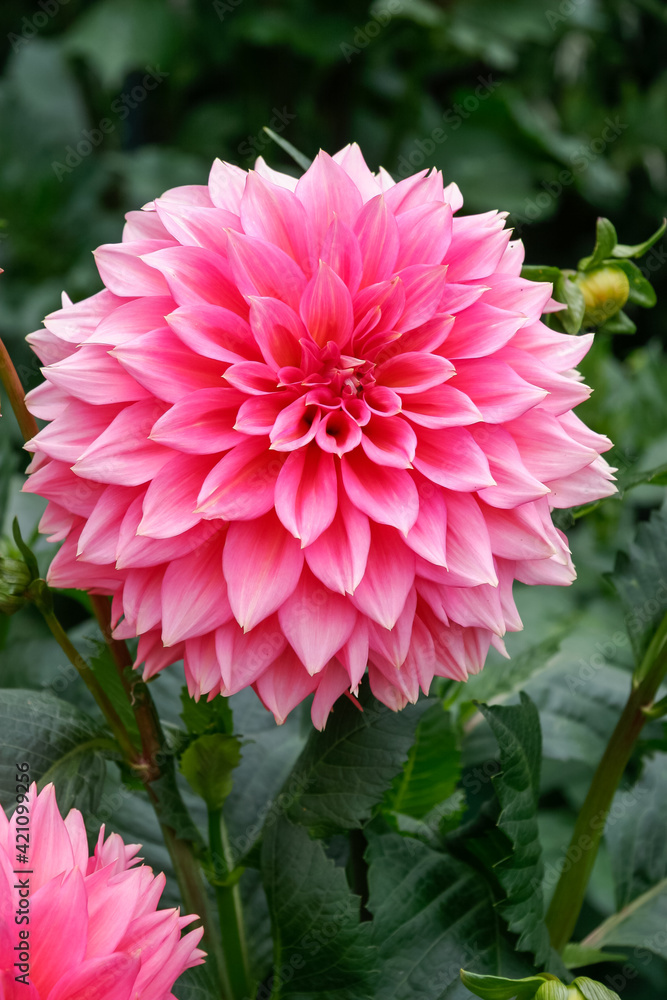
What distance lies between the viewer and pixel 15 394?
1.20ft

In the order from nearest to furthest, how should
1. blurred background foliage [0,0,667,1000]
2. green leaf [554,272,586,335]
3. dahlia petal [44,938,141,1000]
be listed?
dahlia petal [44,938,141,1000] < green leaf [554,272,586,335] < blurred background foliage [0,0,667,1000]

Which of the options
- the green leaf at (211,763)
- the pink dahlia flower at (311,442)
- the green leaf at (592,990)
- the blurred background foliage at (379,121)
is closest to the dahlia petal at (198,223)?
the pink dahlia flower at (311,442)

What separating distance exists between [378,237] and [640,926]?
419 millimetres

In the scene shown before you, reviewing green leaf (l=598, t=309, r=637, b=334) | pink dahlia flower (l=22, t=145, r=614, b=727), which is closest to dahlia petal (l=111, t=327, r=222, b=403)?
pink dahlia flower (l=22, t=145, r=614, b=727)

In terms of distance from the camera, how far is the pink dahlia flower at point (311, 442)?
0.33 meters

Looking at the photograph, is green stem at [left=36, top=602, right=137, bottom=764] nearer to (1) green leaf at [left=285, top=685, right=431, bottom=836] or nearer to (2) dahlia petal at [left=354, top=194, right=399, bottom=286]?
(1) green leaf at [left=285, top=685, right=431, bottom=836]

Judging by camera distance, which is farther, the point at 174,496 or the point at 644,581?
the point at 644,581

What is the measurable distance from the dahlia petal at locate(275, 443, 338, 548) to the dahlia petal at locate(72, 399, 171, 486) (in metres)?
0.05

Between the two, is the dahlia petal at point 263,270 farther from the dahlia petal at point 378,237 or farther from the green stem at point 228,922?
the green stem at point 228,922

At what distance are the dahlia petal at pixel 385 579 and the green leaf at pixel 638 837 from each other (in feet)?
1.06

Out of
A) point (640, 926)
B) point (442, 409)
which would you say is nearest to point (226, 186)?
point (442, 409)

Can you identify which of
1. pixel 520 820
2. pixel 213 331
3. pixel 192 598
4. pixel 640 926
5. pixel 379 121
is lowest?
pixel 640 926

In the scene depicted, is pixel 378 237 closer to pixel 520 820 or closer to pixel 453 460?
pixel 453 460

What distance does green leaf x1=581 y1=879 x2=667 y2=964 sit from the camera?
1.67ft
